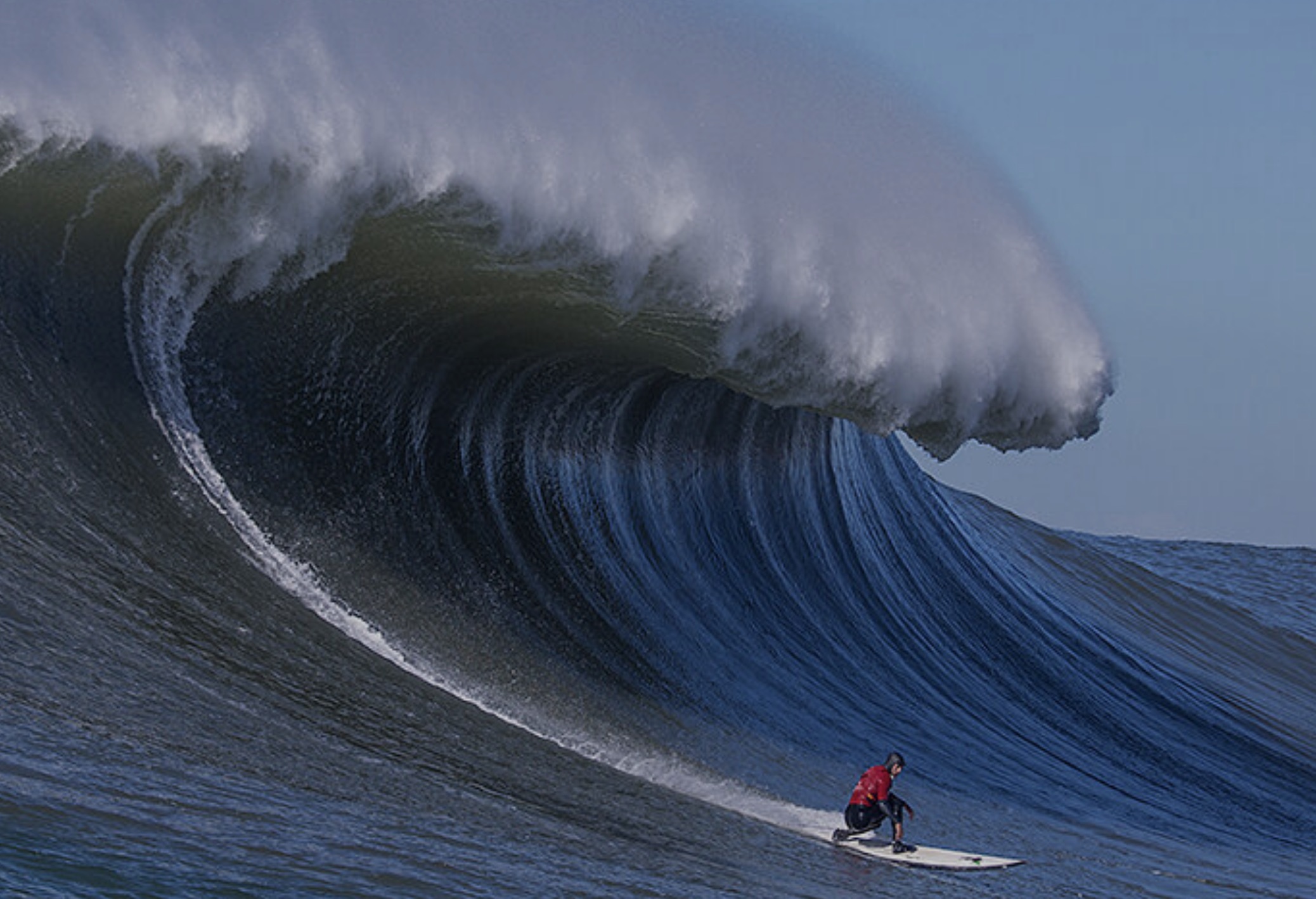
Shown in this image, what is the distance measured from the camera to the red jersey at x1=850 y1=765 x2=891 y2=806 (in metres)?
8.64

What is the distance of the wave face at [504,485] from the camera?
668 centimetres

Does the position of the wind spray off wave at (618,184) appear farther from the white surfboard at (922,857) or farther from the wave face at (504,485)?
the white surfboard at (922,857)

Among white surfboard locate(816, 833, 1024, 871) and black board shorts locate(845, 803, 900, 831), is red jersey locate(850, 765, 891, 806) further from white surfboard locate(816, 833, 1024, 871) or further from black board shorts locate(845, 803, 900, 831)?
white surfboard locate(816, 833, 1024, 871)

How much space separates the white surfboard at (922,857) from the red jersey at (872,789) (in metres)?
0.17

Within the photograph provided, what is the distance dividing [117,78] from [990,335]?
6.85 metres

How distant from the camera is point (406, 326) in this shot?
38.2ft

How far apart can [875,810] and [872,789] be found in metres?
0.12

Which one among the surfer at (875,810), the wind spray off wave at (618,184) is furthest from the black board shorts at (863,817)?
the wind spray off wave at (618,184)

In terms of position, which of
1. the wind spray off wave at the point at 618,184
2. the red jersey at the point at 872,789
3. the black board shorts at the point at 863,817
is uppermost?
the wind spray off wave at the point at 618,184

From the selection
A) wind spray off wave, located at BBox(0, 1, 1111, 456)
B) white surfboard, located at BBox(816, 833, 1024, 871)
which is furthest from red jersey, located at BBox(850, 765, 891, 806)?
wind spray off wave, located at BBox(0, 1, 1111, 456)

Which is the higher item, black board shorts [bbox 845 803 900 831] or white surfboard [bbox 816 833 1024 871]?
black board shorts [bbox 845 803 900 831]

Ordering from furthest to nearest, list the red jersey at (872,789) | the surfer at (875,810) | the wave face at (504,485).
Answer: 1. the red jersey at (872,789)
2. the surfer at (875,810)
3. the wave face at (504,485)

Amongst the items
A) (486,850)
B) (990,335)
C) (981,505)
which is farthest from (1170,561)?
(486,850)

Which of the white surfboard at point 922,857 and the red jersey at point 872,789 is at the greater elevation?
the red jersey at point 872,789
